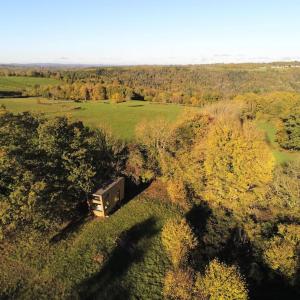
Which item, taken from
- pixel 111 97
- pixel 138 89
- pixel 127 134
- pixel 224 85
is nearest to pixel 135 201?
pixel 127 134

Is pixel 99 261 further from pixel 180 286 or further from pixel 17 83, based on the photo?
pixel 17 83

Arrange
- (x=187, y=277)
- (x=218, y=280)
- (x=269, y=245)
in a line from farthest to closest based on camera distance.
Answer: (x=269, y=245)
(x=187, y=277)
(x=218, y=280)

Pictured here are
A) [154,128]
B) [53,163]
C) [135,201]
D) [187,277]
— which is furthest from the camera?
[154,128]

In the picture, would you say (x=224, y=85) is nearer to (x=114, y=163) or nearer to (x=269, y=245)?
(x=114, y=163)

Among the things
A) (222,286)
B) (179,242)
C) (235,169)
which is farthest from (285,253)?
(235,169)

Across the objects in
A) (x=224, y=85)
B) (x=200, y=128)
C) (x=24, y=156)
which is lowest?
(x=224, y=85)

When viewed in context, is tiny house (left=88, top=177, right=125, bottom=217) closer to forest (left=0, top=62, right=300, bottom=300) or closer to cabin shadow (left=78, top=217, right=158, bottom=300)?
forest (left=0, top=62, right=300, bottom=300)
